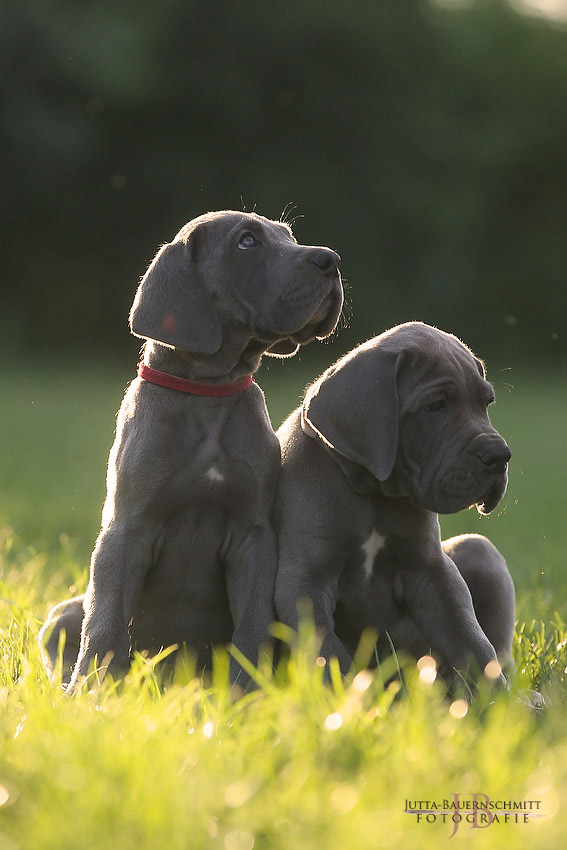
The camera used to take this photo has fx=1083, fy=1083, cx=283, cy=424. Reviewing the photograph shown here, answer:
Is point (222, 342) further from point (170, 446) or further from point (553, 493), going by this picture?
point (553, 493)

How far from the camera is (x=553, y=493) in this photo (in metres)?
11.5

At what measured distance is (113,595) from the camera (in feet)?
13.9

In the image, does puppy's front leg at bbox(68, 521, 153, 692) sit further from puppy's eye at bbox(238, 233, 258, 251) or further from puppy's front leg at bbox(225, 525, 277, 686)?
puppy's eye at bbox(238, 233, 258, 251)

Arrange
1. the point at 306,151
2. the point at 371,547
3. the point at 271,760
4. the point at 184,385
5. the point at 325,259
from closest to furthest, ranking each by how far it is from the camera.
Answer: the point at 271,760 < the point at 371,547 < the point at 184,385 < the point at 325,259 < the point at 306,151

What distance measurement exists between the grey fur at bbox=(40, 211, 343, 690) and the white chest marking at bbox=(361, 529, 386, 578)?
0.37 metres

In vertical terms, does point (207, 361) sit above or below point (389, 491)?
above

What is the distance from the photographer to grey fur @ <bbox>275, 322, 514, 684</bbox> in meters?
4.22

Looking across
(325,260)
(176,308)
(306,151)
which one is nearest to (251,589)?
(176,308)

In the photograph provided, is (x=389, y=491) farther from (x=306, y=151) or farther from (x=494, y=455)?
(x=306, y=151)

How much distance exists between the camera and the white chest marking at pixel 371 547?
4379 mm

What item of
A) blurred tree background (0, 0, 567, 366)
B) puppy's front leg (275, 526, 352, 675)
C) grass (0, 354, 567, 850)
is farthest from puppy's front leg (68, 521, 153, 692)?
blurred tree background (0, 0, 567, 366)

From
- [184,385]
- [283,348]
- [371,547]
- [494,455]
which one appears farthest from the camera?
[283,348]

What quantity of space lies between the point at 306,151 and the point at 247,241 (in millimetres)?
27826

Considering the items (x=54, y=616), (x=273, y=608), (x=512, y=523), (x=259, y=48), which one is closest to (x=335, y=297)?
(x=273, y=608)
